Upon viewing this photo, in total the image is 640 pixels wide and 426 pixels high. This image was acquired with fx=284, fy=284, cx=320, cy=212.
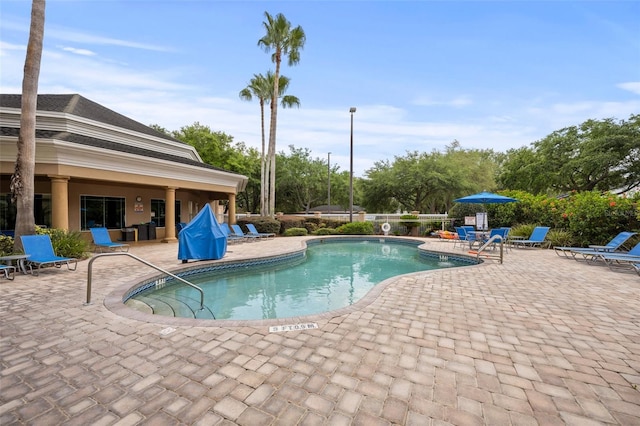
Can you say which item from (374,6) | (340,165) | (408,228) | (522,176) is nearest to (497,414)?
(374,6)

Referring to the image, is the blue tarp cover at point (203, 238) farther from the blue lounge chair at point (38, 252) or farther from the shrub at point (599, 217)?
the shrub at point (599, 217)

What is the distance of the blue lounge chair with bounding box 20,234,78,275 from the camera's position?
6.77 m

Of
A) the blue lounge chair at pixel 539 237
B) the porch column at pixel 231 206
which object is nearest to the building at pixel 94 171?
the porch column at pixel 231 206

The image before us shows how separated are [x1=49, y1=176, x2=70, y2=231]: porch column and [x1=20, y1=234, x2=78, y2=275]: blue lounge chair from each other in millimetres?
2862

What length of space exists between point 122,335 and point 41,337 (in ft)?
2.98

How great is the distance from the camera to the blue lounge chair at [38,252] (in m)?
6.77

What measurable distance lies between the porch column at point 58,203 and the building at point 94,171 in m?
0.02

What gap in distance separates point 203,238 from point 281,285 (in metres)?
2.94

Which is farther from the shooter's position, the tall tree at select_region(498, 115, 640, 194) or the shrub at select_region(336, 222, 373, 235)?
the tall tree at select_region(498, 115, 640, 194)

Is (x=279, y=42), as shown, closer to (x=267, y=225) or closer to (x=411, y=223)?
(x=267, y=225)

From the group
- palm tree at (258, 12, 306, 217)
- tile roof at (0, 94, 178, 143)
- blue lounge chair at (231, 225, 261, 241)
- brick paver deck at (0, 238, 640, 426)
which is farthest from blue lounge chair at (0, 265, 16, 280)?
palm tree at (258, 12, 306, 217)

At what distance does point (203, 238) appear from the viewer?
8.69 m

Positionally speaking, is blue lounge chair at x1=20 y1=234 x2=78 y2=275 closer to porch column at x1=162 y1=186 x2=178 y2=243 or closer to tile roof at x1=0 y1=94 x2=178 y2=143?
porch column at x1=162 y1=186 x2=178 y2=243

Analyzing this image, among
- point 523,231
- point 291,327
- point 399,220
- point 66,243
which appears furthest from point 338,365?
point 399,220
